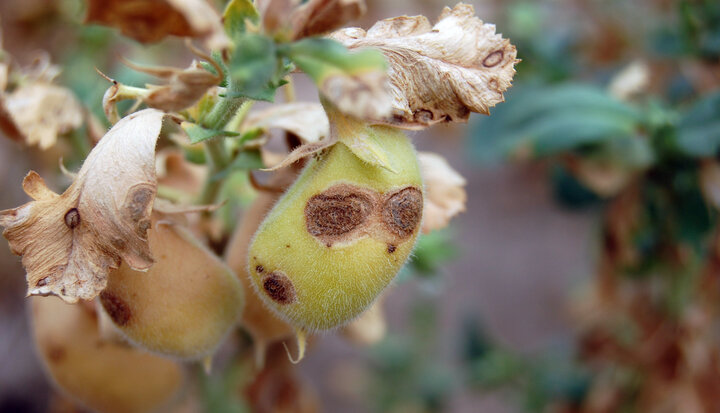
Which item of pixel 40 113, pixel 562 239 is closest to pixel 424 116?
pixel 40 113

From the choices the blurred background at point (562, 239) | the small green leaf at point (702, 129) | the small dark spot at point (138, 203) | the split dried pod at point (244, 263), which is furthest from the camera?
the blurred background at point (562, 239)

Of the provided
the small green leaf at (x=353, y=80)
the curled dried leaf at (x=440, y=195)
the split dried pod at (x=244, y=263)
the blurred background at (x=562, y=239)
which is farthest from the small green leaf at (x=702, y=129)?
the small green leaf at (x=353, y=80)

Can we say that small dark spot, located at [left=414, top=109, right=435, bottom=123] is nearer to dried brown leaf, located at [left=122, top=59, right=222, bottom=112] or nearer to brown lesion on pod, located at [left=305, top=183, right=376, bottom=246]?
brown lesion on pod, located at [left=305, top=183, right=376, bottom=246]

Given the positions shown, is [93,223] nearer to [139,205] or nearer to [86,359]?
[139,205]

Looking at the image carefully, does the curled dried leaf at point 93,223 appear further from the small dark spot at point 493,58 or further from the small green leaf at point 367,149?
the small dark spot at point 493,58

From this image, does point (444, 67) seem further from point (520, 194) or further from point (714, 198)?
point (520, 194)

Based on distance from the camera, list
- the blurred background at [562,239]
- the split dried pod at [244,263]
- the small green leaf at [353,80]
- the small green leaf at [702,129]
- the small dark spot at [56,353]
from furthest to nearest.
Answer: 1. the blurred background at [562,239]
2. the small green leaf at [702,129]
3. the small dark spot at [56,353]
4. the split dried pod at [244,263]
5. the small green leaf at [353,80]

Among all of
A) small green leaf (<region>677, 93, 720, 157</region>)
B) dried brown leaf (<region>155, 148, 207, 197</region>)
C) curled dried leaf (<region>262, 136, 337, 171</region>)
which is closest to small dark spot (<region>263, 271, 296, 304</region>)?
curled dried leaf (<region>262, 136, 337, 171</region>)
